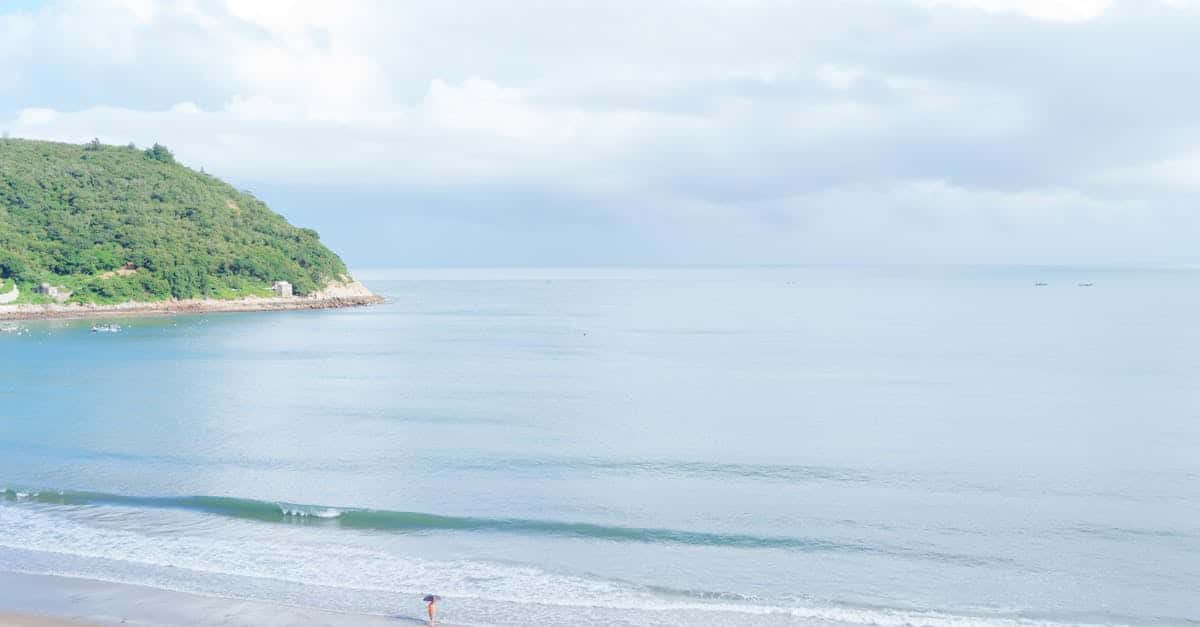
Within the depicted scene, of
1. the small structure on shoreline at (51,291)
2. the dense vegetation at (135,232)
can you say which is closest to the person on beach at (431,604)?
the small structure on shoreline at (51,291)

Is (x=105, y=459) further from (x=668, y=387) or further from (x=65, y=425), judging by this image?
(x=668, y=387)

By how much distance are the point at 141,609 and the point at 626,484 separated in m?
14.1

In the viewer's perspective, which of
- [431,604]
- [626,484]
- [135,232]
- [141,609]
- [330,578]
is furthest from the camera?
[135,232]

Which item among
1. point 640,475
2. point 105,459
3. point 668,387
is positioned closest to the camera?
point 640,475

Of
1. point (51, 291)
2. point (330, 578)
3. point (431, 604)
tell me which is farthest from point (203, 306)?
point (431, 604)

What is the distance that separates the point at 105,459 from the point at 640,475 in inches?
733

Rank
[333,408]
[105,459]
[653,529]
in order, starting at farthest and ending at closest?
1. [333,408]
2. [105,459]
3. [653,529]

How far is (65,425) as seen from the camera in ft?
124

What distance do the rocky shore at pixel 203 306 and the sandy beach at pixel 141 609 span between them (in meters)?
84.1

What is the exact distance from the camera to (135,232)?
363 ft

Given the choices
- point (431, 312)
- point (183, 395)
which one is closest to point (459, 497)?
point (183, 395)

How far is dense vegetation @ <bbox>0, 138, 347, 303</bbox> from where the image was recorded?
332 ft

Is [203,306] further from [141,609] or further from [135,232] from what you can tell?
[141,609]

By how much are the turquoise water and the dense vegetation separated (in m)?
43.6
